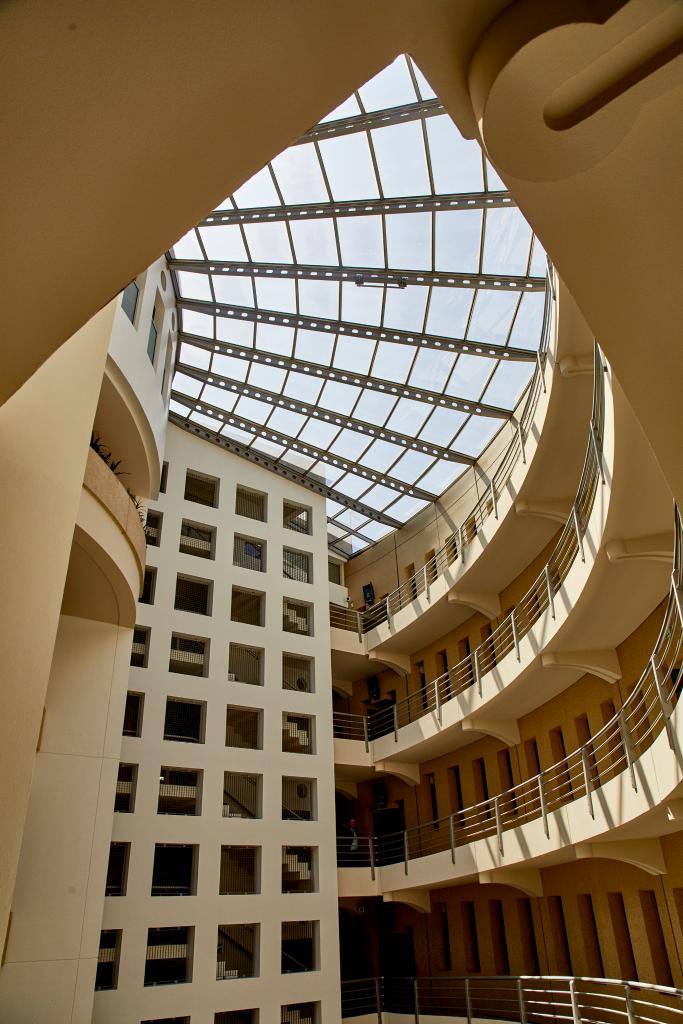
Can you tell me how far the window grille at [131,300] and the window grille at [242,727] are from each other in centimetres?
1396

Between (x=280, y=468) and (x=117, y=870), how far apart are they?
15543mm

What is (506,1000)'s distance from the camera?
67.8 ft

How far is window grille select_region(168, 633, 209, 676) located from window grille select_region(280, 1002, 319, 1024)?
33.4ft

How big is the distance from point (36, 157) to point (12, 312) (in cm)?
72

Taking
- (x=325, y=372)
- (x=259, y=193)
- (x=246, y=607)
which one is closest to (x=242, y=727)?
(x=246, y=607)

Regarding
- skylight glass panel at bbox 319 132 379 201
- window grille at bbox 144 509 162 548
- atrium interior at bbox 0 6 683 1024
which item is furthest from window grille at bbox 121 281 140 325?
window grille at bbox 144 509 162 548

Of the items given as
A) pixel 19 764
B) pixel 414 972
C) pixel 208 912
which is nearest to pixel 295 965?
pixel 208 912

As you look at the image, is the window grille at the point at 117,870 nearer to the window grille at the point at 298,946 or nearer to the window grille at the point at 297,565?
the window grille at the point at 298,946

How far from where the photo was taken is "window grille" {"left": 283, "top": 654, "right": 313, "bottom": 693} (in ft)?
94.4

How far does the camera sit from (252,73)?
3004mm

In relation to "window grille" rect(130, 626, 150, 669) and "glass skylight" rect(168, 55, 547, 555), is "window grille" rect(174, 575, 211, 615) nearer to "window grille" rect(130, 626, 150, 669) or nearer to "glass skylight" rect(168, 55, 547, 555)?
"window grille" rect(130, 626, 150, 669)

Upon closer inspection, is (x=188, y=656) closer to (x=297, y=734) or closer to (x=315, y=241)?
(x=297, y=734)

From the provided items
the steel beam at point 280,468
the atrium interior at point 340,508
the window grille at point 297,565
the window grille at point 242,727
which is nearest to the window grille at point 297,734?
the atrium interior at point 340,508

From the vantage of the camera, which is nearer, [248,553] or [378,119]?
[378,119]
